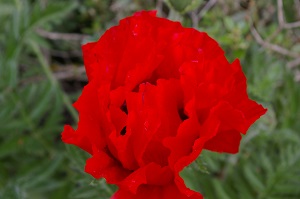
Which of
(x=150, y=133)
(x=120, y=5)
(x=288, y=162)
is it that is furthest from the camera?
(x=120, y=5)

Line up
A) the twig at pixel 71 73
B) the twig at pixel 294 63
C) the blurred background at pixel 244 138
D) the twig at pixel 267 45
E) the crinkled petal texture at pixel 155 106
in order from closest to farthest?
1. the crinkled petal texture at pixel 155 106
2. the blurred background at pixel 244 138
3. the twig at pixel 267 45
4. the twig at pixel 294 63
5. the twig at pixel 71 73

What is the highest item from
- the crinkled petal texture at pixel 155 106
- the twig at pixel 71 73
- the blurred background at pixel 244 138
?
the twig at pixel 71 73

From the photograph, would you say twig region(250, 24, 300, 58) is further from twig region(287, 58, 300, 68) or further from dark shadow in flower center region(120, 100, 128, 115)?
dark shadow in flower center region(120, 100, 128, 115)

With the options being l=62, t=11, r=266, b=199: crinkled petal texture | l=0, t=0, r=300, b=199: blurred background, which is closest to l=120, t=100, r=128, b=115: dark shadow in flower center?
l=62, t=11, r=266, b=199: crinkled petal texture

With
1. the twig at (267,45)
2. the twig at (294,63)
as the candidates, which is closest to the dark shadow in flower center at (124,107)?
the twig at (267,45)

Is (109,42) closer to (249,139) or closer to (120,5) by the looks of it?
(249,139)

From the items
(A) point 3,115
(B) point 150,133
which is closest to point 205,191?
(A) point 3,115

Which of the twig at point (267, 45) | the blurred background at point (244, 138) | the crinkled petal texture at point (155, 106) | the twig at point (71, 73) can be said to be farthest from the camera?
the twig at point (71, 73)

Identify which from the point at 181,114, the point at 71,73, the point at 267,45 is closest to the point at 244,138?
the point at 267,45

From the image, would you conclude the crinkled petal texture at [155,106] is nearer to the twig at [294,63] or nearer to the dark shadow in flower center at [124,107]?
the dark shadow in flower center at [124,107]
